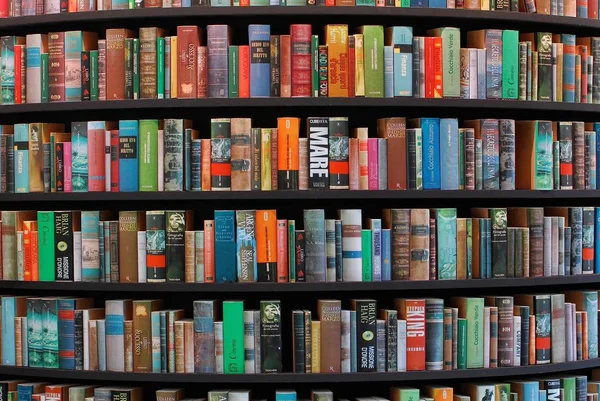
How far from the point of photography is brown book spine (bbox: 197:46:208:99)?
274 cm

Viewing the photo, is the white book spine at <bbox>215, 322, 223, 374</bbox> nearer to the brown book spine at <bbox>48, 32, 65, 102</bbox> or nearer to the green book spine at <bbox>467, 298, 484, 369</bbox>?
the green book spine at <bbox>467, 298, 484, 369</bbox>

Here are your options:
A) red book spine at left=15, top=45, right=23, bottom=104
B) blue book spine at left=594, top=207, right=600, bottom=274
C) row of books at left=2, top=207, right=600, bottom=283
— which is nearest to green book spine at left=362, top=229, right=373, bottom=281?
row of books at left=2, top=207, right=600, bottom=283

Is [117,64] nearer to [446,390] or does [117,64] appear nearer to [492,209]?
[492,209]

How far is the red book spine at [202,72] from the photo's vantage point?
2740 mm

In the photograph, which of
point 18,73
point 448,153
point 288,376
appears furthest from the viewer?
point 18,73

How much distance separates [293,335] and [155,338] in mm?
481

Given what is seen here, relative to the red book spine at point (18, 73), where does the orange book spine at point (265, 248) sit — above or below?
below

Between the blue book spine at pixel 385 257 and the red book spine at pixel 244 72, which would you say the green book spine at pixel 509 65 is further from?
the red book spine at pixel 244 72

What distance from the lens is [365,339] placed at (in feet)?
8.93

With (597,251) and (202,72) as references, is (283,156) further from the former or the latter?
(597,251)

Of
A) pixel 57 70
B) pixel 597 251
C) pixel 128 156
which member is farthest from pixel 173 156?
pixel 597 251

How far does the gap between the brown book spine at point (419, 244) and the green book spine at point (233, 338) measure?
62 cm

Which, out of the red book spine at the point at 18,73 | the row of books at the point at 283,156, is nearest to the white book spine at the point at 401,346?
the row of books at the point at 283,156

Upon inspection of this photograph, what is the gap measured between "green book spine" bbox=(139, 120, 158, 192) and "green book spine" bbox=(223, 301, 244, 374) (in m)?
0.49
